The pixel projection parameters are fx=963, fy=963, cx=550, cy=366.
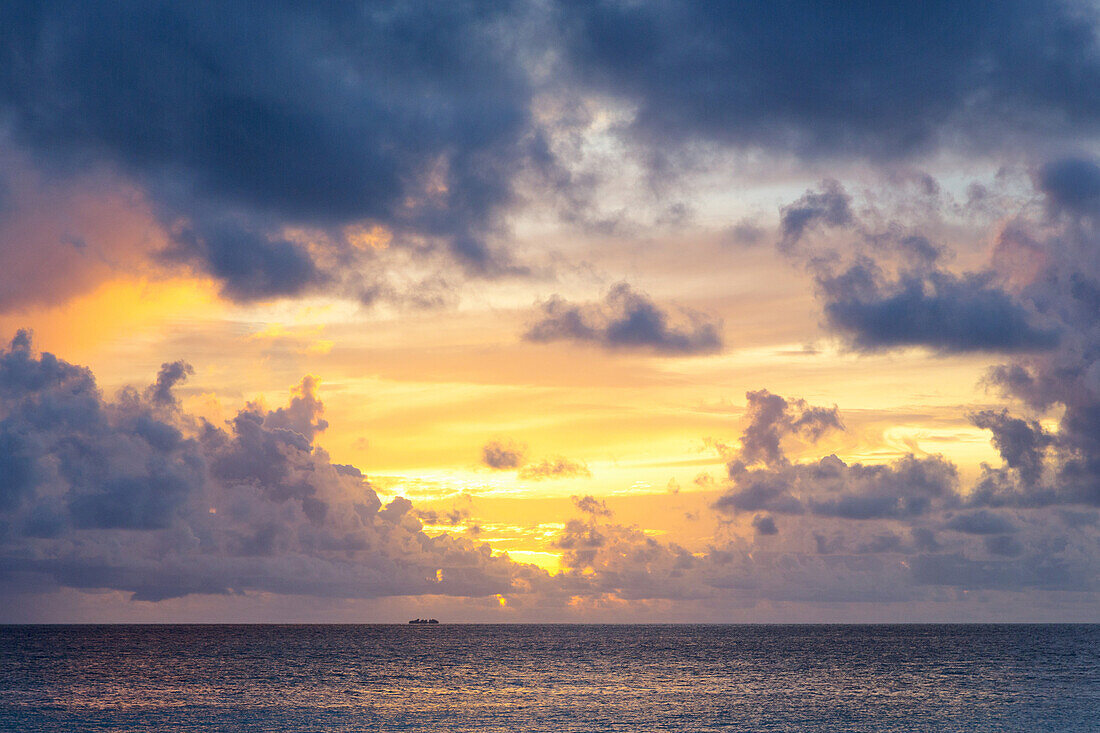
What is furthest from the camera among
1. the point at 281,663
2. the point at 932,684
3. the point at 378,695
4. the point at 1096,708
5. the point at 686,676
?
the point at 281,663

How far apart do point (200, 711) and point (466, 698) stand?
1261 inches

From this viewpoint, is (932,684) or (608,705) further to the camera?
(932,684)

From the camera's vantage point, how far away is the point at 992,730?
93.5 meters

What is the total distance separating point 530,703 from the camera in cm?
11588

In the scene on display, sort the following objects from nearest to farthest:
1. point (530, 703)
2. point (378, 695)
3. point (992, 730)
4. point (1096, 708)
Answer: point (992, 730) → point (1096, 708) → point (530, 703) → point (378, 695)

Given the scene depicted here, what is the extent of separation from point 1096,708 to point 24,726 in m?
115

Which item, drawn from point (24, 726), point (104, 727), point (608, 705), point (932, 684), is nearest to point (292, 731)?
point (104, 727)

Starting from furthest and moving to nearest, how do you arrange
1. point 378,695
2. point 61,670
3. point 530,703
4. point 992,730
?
point 61,670 → point 378,695 → point 530,703 → point 992,730

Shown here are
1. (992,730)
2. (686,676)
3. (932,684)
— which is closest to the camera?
(992,730)

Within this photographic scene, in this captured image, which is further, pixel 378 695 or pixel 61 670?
pixel 61 670

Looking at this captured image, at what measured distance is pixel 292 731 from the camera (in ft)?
308

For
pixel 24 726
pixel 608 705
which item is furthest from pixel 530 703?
pixel 24 726

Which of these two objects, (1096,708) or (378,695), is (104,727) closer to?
(378,695)

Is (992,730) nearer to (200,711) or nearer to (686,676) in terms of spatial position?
(686,676)
